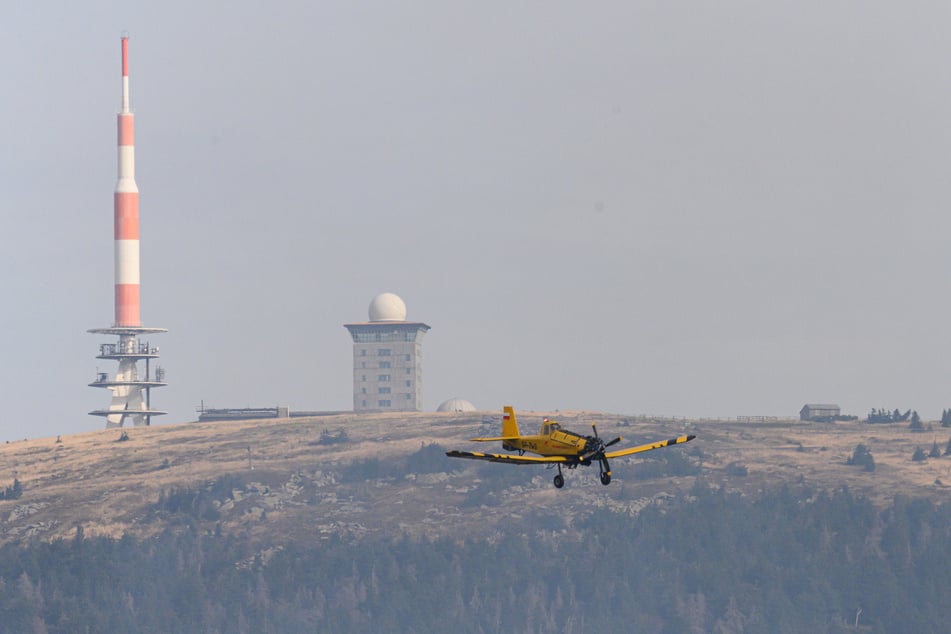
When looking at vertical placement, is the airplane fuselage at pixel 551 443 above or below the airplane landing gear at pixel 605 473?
above

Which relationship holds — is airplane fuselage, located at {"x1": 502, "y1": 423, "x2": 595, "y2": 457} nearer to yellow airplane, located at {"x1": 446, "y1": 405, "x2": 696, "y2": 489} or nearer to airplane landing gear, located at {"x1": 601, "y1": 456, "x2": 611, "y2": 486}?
yellow airplane, located at {"x1": 446, "y1": 405, "x2": 696, "y2": 489}

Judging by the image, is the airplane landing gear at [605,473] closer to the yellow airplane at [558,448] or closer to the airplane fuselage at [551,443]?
the yellow airplane at [558,448]

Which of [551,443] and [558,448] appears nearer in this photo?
[558,448]

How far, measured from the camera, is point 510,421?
12606 centimetres

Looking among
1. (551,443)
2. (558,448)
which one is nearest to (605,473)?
(558,448)

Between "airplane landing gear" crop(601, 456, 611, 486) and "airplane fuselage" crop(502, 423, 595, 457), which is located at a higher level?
"airplane fuselage" crop(502, 423, 595, 457)

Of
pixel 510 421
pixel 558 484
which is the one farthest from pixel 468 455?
pixel 510 421

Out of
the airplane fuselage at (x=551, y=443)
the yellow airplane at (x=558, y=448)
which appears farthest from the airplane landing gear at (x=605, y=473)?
the airplane fuselage at (x=551, y=443)

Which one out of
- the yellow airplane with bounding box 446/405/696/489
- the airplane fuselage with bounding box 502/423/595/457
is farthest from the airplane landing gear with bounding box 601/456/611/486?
the airplane fuselage with bounding box 502/423/595/457

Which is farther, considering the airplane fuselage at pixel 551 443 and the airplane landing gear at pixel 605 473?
the airplane fuselage at pixel 551 443

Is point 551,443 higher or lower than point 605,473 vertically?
higher

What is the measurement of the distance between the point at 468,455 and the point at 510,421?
16.7 meters

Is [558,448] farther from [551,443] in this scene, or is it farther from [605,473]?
[605,473]

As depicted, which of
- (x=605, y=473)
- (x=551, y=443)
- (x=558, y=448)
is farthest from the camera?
(x=551, y=443)
